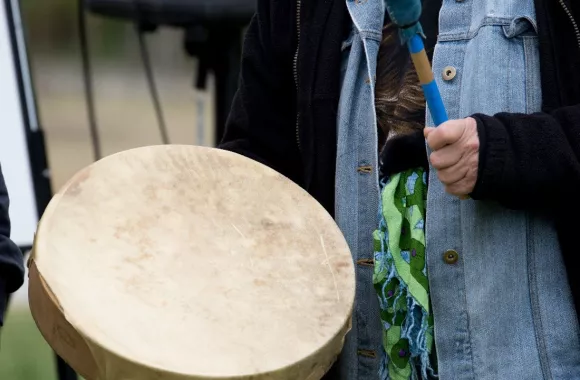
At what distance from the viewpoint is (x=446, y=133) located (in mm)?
1131

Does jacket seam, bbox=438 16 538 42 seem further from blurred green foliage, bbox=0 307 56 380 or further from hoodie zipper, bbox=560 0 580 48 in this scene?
blurred green foliage, bbox=0 307 56 380

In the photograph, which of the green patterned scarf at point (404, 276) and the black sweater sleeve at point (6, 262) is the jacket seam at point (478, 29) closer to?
the green patterned scarf at point (404, 276)

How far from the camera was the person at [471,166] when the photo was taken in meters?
1.15

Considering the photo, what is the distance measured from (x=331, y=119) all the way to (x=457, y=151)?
0.31 metres

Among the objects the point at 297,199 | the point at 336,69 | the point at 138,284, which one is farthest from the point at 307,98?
the point at 138,284

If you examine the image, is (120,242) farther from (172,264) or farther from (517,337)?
(517,337)

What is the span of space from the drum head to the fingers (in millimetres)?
201

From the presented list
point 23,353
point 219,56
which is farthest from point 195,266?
point 23,353

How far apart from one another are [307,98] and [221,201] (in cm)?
27

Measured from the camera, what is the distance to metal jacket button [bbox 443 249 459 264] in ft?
4.07

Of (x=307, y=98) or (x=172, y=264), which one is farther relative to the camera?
(x=307, y=98)

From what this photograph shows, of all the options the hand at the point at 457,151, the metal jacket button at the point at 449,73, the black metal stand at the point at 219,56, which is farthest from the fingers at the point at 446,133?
the black metal stand at the point at 219,56

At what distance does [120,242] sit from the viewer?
1.14m

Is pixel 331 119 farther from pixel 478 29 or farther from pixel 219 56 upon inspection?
pixel 219 56
